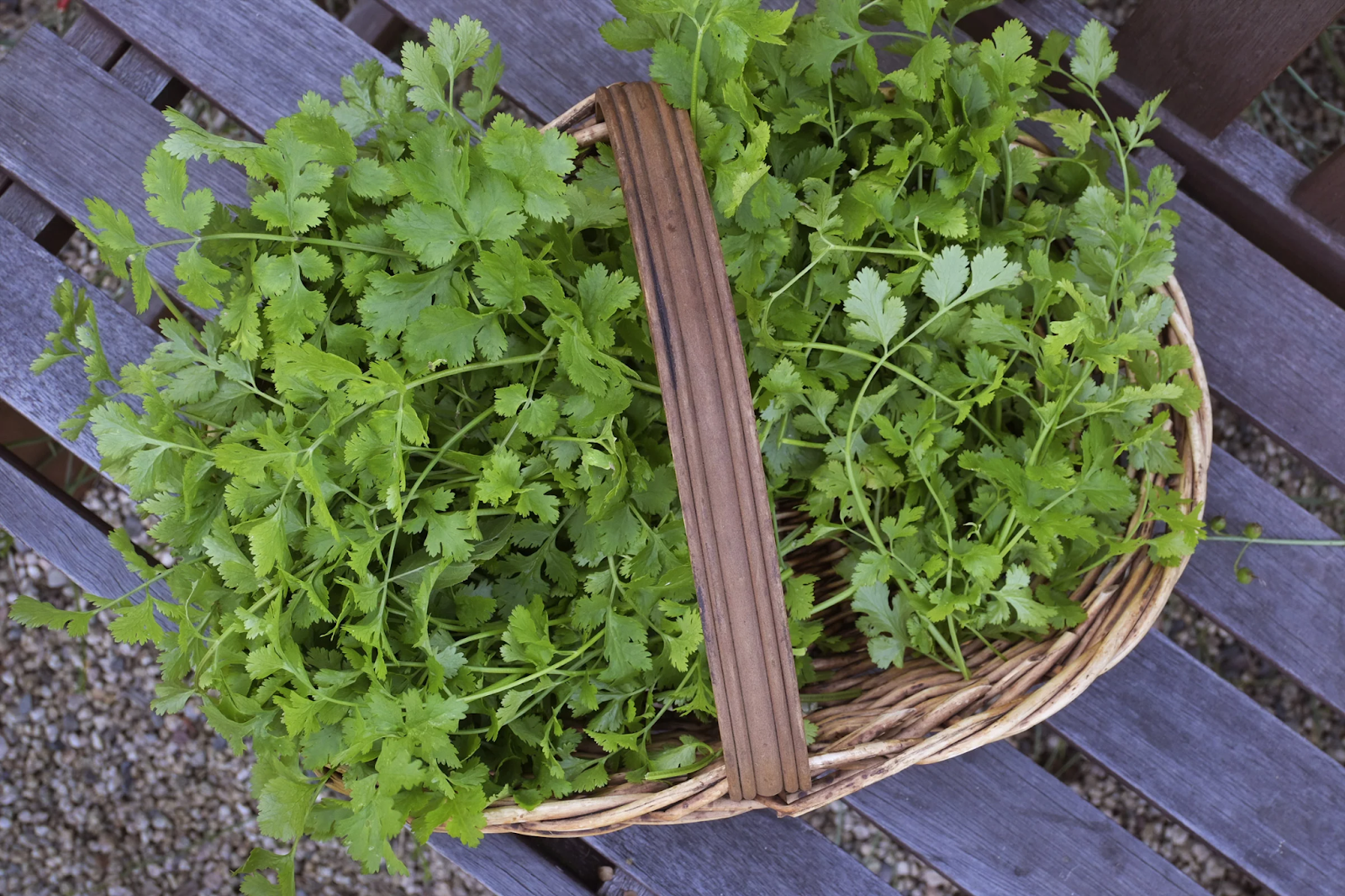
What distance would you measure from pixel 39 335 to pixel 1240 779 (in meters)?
1.62

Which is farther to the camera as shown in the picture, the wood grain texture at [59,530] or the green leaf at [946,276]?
the wood grain texture at [59,530]

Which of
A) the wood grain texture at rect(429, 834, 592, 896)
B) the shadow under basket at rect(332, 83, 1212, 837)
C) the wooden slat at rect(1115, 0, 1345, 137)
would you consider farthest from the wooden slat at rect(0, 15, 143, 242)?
the wooden slat at rect(1115, 0, 1345, 137)

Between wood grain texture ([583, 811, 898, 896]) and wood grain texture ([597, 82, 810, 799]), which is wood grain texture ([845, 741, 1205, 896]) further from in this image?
wood grain texture ([597, 82, 810, 799])

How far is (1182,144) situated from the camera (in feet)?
3.72

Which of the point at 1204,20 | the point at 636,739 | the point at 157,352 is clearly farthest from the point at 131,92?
the point at 1204,20

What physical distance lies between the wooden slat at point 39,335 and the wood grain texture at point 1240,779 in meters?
1.29

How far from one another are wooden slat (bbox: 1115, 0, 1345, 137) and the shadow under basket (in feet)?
0.77

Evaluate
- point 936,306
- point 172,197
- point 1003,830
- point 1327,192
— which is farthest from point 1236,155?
point 172,197

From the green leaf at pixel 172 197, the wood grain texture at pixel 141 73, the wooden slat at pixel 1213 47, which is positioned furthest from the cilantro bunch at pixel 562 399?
the wood grain texture at pixel 141 73

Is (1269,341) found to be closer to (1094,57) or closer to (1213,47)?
(1213,47)

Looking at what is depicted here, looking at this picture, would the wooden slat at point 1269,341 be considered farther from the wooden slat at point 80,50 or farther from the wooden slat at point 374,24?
the wooden slat at point 80,50

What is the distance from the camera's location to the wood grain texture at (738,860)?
1.15m

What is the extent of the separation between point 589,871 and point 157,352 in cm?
84

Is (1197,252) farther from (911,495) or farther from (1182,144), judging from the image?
(911,495)
